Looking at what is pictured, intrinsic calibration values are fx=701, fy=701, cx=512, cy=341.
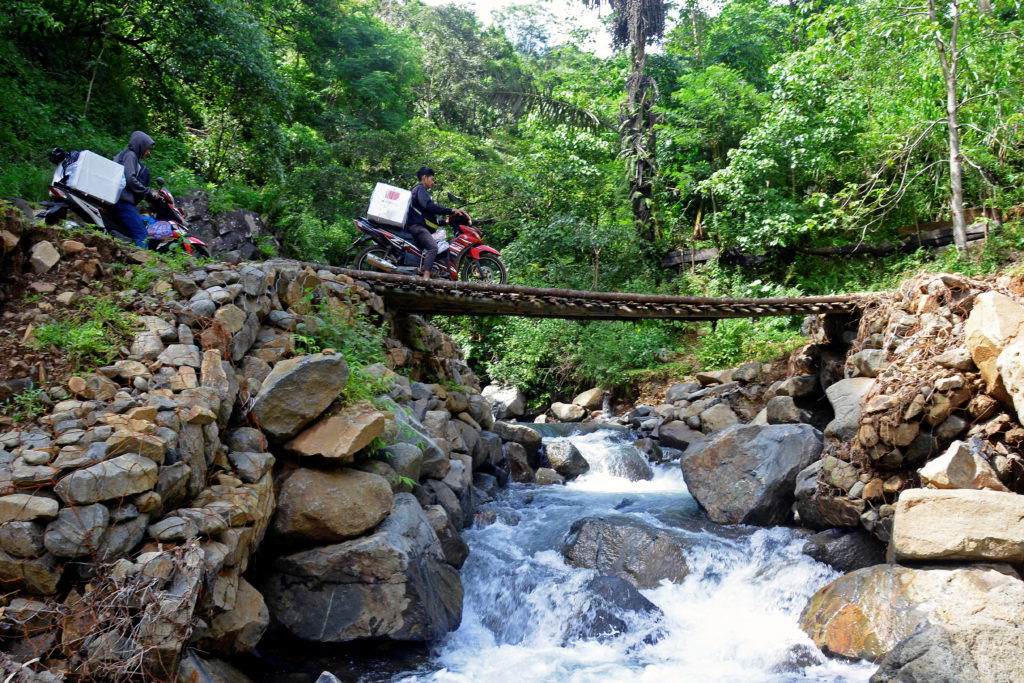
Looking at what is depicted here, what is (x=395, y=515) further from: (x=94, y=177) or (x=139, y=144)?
(x=139, y=144)

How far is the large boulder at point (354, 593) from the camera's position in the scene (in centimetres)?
435

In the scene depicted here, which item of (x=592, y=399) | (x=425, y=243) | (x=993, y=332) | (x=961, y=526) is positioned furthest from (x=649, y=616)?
(x=592, y=399)

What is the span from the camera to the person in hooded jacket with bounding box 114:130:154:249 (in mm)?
6359

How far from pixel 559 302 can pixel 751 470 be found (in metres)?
2.70

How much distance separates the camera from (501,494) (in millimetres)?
8148

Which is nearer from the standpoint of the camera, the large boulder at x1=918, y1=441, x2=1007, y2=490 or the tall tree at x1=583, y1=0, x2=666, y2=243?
the large boulder at x1=918, y1=441, x2=1007, y2=490

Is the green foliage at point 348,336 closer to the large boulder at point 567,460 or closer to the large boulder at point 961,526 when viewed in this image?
the large boulder at point 567,460

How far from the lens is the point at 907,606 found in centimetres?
459

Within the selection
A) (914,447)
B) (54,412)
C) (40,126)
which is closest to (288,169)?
(40,126)

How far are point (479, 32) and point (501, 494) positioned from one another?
2175 centimetres

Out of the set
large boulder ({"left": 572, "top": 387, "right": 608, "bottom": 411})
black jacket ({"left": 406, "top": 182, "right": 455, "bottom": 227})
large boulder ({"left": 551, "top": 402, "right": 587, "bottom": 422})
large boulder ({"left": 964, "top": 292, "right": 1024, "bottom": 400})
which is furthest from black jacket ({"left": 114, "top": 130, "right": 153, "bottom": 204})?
large boulder ({"left": 572, "top": 387, "right": 608, "bottom": 411})

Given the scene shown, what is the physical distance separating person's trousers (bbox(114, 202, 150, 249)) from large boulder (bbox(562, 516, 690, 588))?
4732mm

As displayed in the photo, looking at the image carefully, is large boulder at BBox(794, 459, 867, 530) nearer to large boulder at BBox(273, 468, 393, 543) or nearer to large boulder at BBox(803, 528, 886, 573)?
large boulder at BBox(803, 528, 886, 573)

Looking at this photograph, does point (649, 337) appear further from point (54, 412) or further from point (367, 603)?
point (54, 412)
